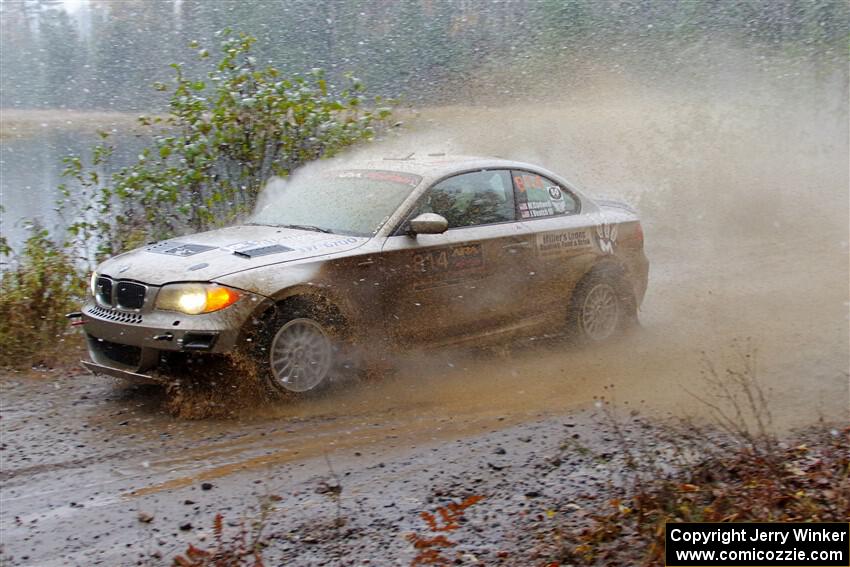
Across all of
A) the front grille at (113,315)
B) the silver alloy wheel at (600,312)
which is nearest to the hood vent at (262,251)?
the front grille at (113,315)

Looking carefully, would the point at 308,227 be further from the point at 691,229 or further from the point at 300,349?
the point at 691,229

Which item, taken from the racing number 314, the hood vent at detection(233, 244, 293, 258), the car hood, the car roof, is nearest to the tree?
the car roof

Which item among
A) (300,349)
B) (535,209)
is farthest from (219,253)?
(535,209)

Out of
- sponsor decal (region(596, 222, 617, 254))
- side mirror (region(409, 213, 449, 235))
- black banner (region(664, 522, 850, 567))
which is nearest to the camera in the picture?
black banner (region(664, 522, 850, 567))

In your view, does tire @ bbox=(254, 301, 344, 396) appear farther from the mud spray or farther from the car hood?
the car hood

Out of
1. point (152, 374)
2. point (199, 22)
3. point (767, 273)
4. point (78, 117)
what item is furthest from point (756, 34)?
point (152, 374)

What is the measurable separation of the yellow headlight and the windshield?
1219mm

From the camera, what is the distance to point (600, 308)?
8.48 metres

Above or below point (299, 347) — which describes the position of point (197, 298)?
above

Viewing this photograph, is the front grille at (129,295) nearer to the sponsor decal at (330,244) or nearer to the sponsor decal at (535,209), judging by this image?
the sponsor decal at (330,244)

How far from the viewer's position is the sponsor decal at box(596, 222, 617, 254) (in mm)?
8484

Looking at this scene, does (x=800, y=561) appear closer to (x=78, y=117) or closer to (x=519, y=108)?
(x=78, y=117)

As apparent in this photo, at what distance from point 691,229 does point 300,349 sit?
33.5 feet

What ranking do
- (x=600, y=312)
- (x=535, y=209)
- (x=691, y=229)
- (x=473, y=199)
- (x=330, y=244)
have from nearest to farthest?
1. (x=330, y=244)
2. (x=473, y=199)
3. (x=535, y=209)
4. (x=600, y=312)
5. (x=691, y=229)
